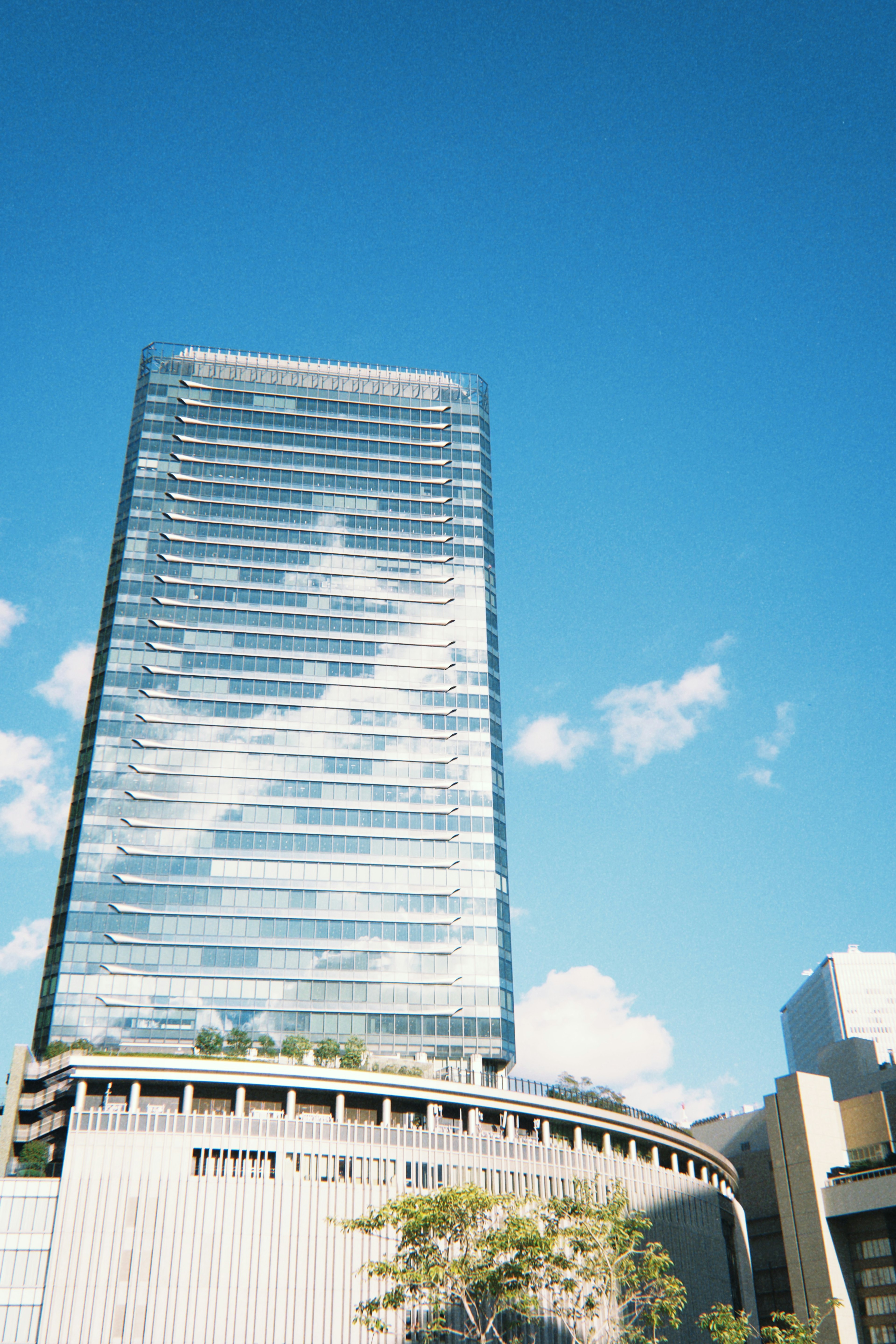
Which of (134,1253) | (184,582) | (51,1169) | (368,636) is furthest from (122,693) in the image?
Result: (134,1253)

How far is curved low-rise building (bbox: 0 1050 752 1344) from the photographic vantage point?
75.8 metres

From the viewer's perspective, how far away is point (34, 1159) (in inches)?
3450

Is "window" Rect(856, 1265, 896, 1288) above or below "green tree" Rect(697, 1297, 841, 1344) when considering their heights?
above

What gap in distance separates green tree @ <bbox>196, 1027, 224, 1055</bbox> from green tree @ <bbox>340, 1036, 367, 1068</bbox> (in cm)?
1077

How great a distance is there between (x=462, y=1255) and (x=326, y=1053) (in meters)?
44.0

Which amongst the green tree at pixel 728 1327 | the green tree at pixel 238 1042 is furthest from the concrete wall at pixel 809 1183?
the green tree at pixel 238 1042

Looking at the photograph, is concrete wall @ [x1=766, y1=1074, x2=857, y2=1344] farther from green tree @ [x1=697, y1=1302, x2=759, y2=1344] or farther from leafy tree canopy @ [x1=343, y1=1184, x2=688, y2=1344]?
leafy tree canopy @ [x1=343, y1=1184, x2=688, y2=1344]

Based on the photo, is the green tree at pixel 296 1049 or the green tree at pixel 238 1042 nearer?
the green tree at pixel 296 1049

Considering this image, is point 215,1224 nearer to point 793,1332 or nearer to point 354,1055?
point 354,1055

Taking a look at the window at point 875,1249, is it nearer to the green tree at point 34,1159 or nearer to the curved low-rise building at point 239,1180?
the curved low-rise building at point 239,1180

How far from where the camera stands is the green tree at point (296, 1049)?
334 feet

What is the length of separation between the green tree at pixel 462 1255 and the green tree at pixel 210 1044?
39.4 metres

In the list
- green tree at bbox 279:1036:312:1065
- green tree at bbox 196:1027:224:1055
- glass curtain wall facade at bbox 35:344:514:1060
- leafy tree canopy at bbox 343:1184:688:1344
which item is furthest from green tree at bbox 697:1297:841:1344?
glass curtain wall facade at bbox 35:344:514:1060

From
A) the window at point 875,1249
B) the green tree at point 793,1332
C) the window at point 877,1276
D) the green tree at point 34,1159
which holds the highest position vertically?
the green tree at point 34,1159
